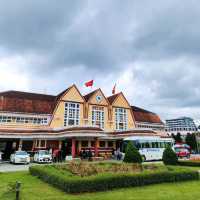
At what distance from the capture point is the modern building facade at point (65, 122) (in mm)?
30109

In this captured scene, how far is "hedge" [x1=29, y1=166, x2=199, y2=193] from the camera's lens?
9445 millimetres

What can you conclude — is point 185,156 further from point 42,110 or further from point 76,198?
point 76,198

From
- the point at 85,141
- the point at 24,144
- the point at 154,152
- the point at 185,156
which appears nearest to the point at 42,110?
the point at 24,144

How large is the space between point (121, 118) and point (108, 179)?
30690 millimetres

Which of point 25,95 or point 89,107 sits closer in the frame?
point 25,95

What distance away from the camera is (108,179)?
1012cm

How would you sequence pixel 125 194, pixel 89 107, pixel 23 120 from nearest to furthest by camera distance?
pixel 125 194, pixel 23 120, pixel 89 107

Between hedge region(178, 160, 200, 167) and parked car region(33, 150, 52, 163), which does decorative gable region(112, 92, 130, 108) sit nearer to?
parked car region(33, 150, 52, 163)

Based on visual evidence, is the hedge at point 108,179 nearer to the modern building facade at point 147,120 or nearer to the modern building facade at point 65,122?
the modern building facade at point 65,122

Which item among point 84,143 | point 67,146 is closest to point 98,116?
point 84,143

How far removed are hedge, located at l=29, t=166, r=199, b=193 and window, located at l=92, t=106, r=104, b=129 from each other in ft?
81.7

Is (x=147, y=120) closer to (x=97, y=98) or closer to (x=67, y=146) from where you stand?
(x=97, y=98)

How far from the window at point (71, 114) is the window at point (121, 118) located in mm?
7630

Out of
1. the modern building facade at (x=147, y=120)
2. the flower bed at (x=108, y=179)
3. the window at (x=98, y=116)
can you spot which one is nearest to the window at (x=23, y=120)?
the window at (x=98, y=116)
